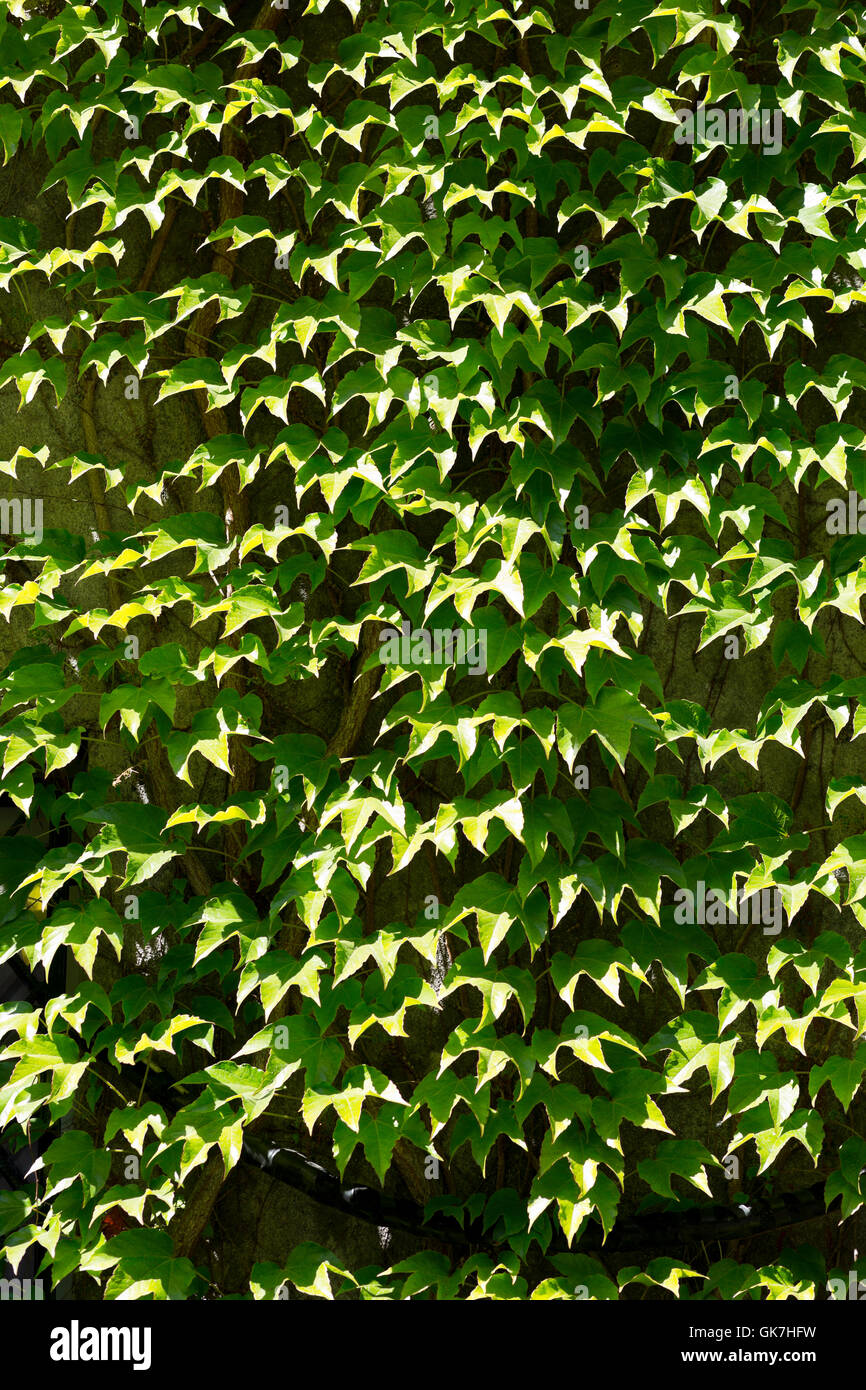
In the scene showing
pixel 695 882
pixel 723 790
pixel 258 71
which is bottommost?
pixel 695 882

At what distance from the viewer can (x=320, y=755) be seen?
6.75ft

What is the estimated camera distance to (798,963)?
1.92m

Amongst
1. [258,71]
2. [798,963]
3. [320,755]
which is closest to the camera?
[798,963]

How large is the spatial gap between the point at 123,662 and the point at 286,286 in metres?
0.80

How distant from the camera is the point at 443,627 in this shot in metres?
1.97

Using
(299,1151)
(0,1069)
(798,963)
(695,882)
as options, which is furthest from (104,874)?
(798,963)

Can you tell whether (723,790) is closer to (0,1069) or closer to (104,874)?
(104,874)

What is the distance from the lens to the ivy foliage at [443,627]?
1.93 m

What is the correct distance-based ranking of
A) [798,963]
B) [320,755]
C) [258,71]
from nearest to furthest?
[798,963], [320,755], [258,71]

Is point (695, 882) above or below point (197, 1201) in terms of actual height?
above

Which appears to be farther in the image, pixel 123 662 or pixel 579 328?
pixel 123 662

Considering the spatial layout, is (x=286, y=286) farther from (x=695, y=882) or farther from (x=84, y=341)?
(x=695, y=882)

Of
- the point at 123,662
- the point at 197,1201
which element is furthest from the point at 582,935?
the point at 123,662

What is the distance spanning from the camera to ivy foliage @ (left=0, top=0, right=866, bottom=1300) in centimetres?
193
